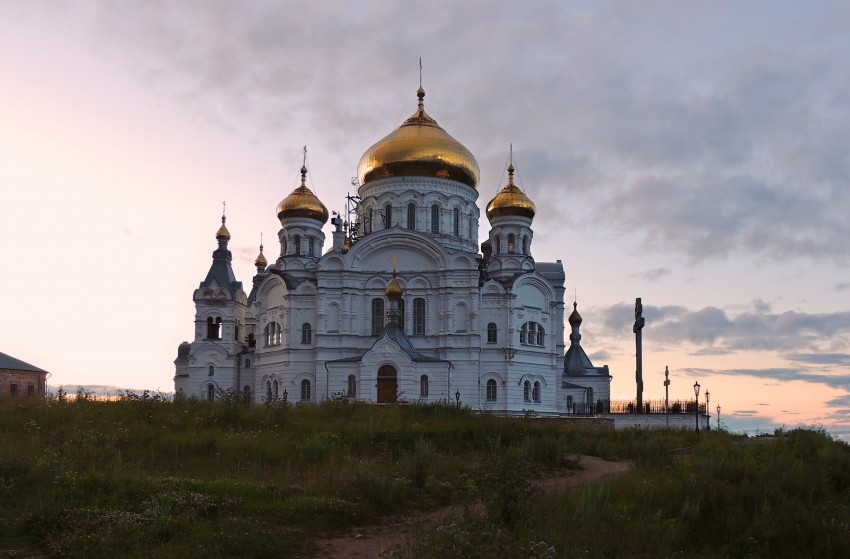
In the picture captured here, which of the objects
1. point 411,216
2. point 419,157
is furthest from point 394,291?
point 419,157

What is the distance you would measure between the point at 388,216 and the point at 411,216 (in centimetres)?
135

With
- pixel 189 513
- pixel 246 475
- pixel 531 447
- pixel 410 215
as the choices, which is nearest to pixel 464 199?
pixel 410 215

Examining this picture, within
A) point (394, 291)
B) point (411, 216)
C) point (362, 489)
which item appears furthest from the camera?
point (411, 216)

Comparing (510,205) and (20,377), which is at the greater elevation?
(510,205)

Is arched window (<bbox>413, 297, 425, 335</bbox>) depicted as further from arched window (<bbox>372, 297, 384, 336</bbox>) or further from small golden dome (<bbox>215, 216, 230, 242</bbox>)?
small golden dome (<bbox>215, 216, 230, 242</bbox>)

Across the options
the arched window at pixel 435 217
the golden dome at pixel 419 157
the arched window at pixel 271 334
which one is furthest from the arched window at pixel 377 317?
the golden dome at pixel 419 157

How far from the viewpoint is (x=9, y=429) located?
17609mm

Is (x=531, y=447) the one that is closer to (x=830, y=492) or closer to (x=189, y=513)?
(x=830, y=492)

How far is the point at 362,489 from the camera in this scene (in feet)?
42.3

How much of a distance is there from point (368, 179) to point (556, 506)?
34962 millimetres

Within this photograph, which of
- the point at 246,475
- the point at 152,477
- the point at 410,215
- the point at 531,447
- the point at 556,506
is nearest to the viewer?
the point at 556,506

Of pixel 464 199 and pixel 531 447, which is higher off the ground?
pixel 464 199

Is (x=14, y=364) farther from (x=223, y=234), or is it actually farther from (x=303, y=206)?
(x=303, y=206)

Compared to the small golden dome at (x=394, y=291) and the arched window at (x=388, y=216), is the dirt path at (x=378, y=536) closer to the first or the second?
the small golden dome at (x=394, y=291)
